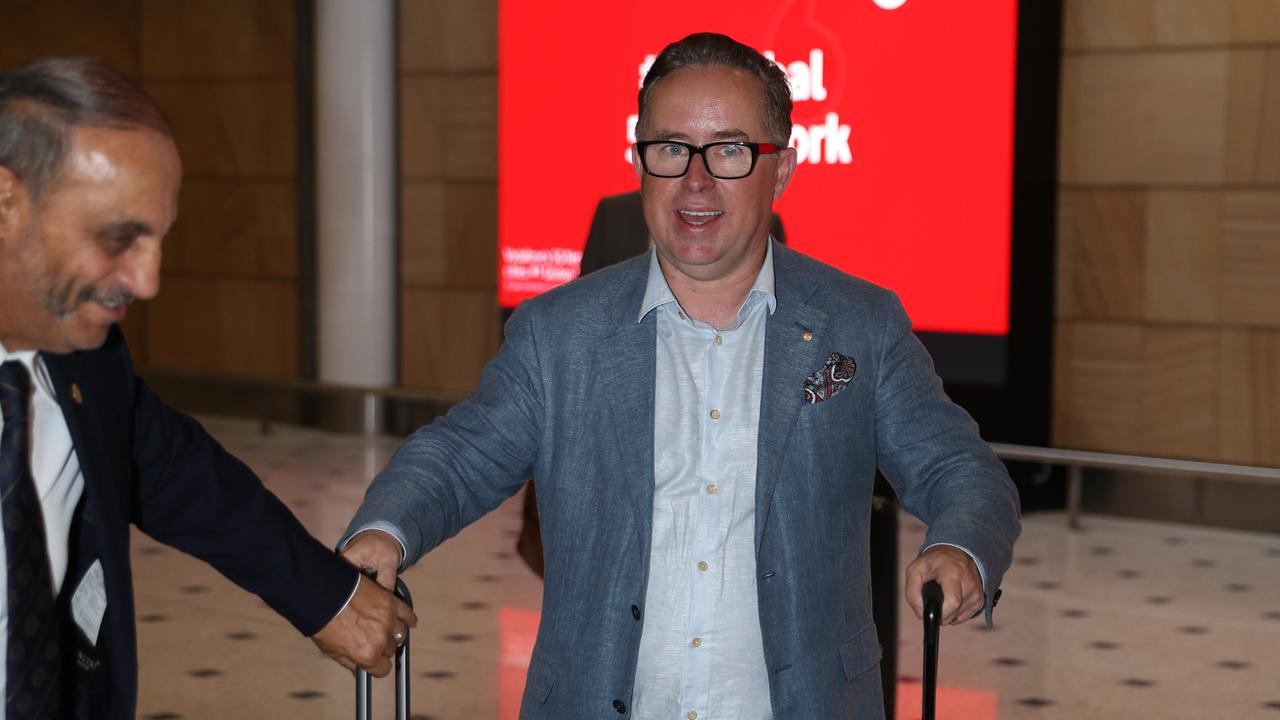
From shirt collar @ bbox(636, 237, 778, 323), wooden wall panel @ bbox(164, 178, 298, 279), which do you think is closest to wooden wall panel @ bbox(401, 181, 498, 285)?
wooden wall panel @ bbox(164, 178, 298, 279)

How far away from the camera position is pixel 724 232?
2268mm

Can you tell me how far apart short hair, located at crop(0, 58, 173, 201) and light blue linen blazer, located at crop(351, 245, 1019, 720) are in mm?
773

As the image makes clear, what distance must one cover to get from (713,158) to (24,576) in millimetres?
1123

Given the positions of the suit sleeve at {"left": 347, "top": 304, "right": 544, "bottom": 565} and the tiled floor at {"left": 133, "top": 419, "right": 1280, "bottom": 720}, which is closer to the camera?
the suit sleeve at {"left": 347, "top": 304, "right": 544, "bottom": 565}

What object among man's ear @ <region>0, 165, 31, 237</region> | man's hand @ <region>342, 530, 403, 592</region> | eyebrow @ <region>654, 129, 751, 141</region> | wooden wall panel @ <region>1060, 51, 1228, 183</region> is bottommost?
man's hand @ <region>342, 530, 403, 592</region>

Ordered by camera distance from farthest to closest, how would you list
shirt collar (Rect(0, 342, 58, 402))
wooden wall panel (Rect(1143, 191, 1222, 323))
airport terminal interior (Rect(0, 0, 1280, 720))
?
wooden wall panel (Rect(1143, 191, 1222, 323))
airport terminal interior (Rect(0, 0, 1280, 720))
shirt collar (Rect(0, 342, 58, 402))

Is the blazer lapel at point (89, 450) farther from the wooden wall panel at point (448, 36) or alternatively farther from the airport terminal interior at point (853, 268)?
the wooden wall panel at point (448, 36)

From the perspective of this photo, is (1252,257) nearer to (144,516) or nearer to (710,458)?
(710,458)

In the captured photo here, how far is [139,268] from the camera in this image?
1557mm

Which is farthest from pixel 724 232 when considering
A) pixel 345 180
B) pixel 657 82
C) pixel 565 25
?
pixel 345 180

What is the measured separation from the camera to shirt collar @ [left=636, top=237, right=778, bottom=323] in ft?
7.59

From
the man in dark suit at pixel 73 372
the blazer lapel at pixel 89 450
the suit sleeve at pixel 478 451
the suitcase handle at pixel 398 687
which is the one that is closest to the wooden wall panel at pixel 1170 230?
the suit sleeve at pixel 478 451

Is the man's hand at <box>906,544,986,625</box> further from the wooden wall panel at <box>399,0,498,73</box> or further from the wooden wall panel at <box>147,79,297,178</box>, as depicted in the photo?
the wooden wall panel at <box>147,79,297,178</box>

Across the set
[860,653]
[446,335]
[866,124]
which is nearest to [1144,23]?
[866,124]
